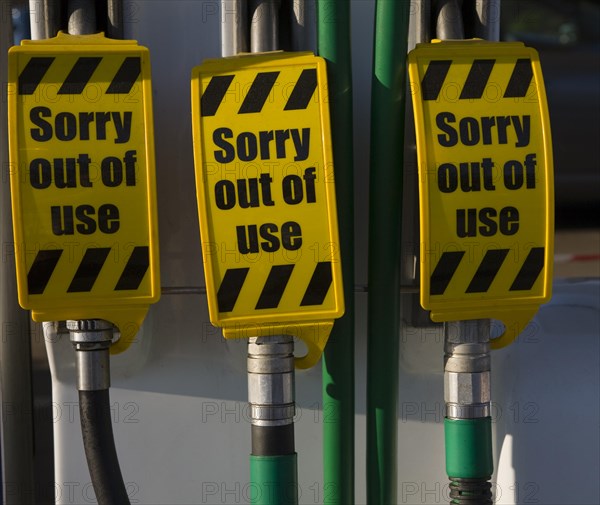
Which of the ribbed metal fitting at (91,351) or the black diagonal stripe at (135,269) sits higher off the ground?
the black diagonal stripe at (135,269)

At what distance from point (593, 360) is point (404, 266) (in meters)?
0.27

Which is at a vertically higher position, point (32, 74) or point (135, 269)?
point (32, 74)

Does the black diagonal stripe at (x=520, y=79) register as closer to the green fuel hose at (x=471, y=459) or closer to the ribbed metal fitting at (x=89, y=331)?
the green fuel hose at (x=471, y=459)

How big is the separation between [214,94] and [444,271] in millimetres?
281

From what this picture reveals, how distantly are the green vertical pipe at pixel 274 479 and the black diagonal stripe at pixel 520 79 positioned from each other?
1.38ft

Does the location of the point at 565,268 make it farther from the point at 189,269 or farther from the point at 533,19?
the point at 533,19

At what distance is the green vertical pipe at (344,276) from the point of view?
0.88 m

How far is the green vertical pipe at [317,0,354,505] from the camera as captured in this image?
88 centimetres

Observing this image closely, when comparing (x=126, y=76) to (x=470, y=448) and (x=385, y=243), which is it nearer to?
(x=385, y=243)

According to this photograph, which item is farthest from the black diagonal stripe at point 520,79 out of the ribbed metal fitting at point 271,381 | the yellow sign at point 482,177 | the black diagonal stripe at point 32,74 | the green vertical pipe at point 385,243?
the black diagonal stripe at point 32,74

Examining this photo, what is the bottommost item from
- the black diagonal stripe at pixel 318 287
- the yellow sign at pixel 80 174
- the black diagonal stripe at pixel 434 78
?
the black diagonal stripe at pixel 318 287

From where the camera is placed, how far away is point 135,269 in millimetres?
871

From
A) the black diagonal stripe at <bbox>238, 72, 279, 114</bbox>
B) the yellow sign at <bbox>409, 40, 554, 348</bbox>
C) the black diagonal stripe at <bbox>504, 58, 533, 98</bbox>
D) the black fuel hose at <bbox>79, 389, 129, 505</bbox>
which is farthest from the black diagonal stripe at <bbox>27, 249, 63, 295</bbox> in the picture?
the black diagonal stripe at <bbox>504, 58, 533, 98</bbox>

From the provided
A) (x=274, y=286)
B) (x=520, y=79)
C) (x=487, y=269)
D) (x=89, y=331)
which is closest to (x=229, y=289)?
(x=274, y=286)
